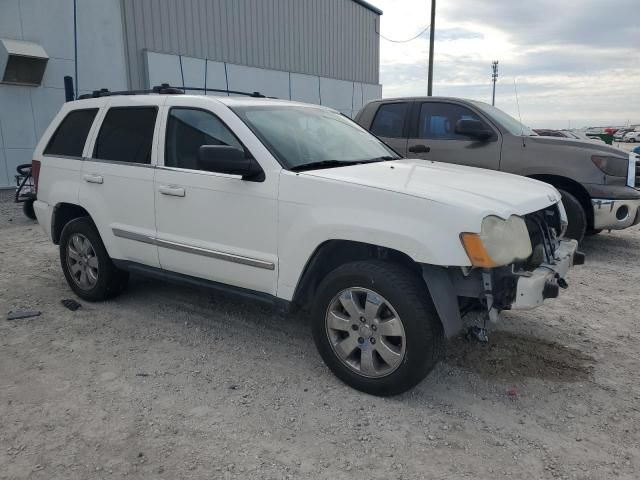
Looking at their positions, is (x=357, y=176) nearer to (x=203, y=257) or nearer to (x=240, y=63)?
(x=203, y=257)

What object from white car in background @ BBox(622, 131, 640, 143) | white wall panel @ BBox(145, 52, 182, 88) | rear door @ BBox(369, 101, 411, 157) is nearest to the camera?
rear door @ BBox(369, 101, 411, 157)

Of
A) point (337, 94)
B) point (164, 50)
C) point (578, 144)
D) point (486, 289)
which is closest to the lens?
point (486, 289)

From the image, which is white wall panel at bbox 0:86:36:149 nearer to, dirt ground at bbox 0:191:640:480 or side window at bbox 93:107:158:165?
dirt ground at bbox 0:191:640:480

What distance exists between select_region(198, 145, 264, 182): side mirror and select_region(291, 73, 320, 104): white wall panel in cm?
1545

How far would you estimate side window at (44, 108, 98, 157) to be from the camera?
15.4 ft

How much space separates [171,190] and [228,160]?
2.60 ft

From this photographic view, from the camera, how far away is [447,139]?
6922 millimetres

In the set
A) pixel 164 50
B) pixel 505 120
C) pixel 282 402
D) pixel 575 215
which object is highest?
pixel 164 50

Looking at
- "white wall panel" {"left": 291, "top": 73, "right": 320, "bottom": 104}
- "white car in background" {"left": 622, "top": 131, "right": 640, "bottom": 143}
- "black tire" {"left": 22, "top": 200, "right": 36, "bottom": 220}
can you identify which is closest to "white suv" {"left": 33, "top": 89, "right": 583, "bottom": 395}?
"black tire" {"left": 22, "top": 200, "right": 36, "bottom": 220}

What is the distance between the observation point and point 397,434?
112 inches

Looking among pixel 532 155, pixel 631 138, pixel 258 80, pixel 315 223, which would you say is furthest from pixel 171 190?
Result: pixel 631 138

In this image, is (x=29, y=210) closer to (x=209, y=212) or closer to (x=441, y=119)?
(x=209, y=212)

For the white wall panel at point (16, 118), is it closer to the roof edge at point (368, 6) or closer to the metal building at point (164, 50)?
the metal building at point (164, 50)

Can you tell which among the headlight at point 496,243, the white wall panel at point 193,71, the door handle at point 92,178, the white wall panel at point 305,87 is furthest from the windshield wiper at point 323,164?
the white wall panel at point 305,87
